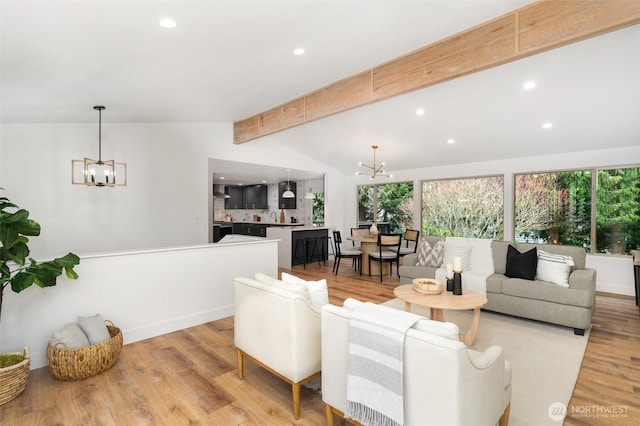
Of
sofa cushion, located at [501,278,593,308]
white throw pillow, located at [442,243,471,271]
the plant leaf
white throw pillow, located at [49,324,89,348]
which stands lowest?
white throw pillow, located at [49,324,89,348]

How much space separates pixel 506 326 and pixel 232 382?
125 inches

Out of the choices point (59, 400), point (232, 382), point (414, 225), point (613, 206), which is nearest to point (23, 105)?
point (59, 400)

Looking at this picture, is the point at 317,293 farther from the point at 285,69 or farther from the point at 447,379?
the point at 285,69

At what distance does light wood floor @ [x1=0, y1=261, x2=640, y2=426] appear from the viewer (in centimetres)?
215

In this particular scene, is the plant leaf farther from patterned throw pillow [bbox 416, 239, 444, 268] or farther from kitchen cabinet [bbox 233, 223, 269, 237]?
kitchen cabinet [bbox 233, 223, 269, 237]

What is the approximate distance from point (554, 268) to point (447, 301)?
1780 millimetres

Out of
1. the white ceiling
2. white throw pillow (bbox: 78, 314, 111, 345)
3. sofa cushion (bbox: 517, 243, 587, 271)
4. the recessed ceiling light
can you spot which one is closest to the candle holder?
sofa cushion (bbox: 517, 243, 587, 271)

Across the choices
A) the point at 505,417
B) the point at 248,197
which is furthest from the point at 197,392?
the point at 248,197

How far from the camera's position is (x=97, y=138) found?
4523 millimetres

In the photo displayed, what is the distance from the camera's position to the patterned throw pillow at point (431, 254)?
4.90 meters

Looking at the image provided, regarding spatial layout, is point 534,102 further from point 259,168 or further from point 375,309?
point 259,168

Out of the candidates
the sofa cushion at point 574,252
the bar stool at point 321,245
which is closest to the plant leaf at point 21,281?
the sofa cushion at point 574,252

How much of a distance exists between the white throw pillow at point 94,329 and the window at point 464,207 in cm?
660

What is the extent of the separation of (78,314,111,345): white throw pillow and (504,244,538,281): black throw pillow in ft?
15.2
